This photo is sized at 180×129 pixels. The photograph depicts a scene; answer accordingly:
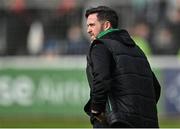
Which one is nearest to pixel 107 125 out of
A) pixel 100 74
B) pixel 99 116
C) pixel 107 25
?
pixel 99 116

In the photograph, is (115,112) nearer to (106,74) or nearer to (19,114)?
(106,74)

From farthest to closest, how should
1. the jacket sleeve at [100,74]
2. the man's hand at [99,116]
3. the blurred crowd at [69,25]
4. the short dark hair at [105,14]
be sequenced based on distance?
the blurred crowd at [69,25] < the short dark hair at [105,14] < the man's hand at [99,116] < the jacket sleeve at [100,74]

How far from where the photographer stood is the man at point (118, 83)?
7.58m

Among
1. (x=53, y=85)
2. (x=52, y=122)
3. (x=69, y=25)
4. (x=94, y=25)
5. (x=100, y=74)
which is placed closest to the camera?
(x=100, y=74)

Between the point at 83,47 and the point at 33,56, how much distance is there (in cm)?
132

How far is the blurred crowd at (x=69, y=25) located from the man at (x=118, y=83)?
1256 centimetres

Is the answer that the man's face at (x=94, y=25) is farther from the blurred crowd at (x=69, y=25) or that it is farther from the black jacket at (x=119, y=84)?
the blurred crowd at (x=69, y=25)

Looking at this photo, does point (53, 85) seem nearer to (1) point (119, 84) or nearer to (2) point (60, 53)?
(2) point (60, 53)

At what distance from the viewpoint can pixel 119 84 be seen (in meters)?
7.62

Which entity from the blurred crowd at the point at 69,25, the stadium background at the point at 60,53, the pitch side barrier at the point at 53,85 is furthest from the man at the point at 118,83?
the blurred crowd at the point at 69,25

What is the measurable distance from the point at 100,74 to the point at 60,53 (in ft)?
43.7

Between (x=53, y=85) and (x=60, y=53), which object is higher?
(x=60, y=53)

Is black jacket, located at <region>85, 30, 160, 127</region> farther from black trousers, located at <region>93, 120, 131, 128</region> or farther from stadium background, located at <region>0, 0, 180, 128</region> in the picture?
stadium background, located at <region>0, 0, 180, 128</region>

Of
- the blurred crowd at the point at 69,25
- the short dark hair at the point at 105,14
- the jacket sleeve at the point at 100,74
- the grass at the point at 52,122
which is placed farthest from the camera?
the blurred crowd at the point at 69,25
